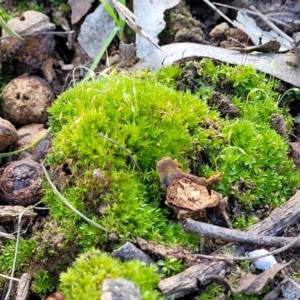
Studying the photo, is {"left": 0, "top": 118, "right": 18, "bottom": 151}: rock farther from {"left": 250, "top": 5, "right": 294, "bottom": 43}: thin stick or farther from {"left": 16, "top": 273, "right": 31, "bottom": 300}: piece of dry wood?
{"left": 250, "top": 5, "right": 294, "bottom": 43}: thin stick

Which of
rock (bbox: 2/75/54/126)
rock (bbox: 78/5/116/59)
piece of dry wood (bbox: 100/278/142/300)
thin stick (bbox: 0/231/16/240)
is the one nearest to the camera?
piece of dry wood (bbox: 100/278/142/300)

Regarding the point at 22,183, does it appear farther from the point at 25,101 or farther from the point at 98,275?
the point at 98,275

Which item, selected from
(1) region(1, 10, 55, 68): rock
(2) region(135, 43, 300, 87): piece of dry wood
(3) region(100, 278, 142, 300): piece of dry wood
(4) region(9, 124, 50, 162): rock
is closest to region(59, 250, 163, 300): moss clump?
(3) region(100, 278, 142, 300): piece of dry wood

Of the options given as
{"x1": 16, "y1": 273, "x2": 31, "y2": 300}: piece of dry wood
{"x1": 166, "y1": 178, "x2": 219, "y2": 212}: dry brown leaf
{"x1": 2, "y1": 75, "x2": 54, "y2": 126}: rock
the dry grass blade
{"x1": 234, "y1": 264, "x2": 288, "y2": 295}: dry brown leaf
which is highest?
the dry grass blade

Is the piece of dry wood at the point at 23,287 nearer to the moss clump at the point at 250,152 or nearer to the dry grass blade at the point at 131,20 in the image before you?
the moss clump at the point at 250,152

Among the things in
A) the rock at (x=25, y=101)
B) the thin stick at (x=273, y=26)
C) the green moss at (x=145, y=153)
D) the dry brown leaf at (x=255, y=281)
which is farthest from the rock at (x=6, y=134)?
the thin stick at (x=273, y=26)
